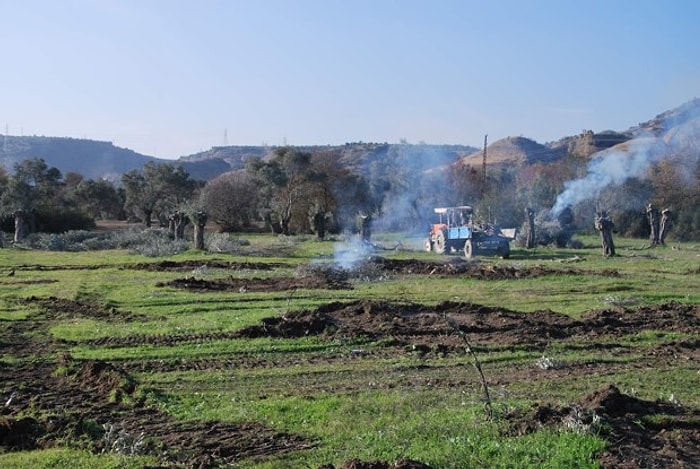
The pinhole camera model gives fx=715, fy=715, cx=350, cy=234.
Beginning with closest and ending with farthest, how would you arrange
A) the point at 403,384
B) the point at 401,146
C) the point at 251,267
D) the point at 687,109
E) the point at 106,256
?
1. the point at 403,384
2. the point at 251,267
3. the point at 106,256
4. the point at 687,109
5. the point at 401,146

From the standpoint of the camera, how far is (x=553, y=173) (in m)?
61.0

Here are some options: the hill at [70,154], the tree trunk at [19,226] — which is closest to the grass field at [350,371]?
the tree trunk at [19,226]

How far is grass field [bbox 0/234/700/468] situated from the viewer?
25.9 feet

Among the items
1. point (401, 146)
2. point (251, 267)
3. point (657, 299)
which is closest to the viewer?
point (657, 299)

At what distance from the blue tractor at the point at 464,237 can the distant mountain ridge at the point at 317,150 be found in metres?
38.1

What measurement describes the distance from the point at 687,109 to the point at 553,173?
2122 cm

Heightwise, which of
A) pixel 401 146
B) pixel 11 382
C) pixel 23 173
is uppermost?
pixel 401 146

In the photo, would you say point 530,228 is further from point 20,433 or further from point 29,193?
point 29,193

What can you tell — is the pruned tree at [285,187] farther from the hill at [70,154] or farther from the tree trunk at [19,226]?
the hill at [70,154]

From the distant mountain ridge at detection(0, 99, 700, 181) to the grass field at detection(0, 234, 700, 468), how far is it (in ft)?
186

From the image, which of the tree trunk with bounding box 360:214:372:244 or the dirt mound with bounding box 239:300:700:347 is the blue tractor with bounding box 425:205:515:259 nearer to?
the tree trunk with bounding box 360:214:372:244

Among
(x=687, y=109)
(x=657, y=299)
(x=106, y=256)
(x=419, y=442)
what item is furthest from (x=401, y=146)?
(x=419, y=442)

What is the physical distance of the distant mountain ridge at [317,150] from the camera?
309 feet

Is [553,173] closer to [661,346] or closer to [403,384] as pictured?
[661,346]
